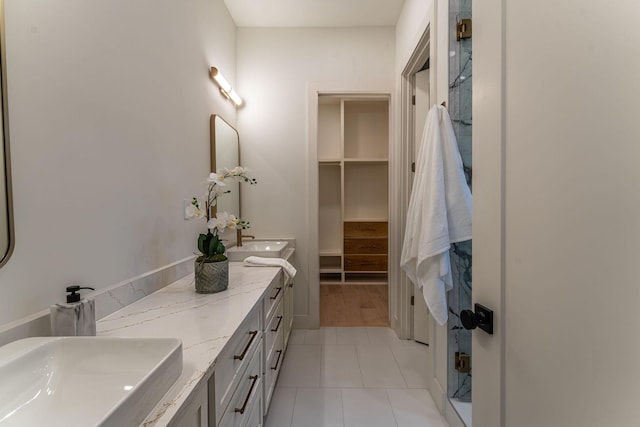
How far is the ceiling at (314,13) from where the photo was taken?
2.48 metres

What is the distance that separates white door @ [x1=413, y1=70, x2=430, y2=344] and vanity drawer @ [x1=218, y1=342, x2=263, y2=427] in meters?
1.52

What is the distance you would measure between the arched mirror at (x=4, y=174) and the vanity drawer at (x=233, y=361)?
611mm

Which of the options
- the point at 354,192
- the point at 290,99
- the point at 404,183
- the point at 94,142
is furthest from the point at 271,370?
the point at 354,192

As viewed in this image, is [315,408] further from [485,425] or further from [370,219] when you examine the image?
[370,219]

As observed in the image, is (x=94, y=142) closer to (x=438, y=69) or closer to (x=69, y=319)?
(x=69, y=319)

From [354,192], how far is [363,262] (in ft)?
3.40

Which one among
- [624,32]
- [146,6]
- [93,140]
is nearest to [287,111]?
[146,6]

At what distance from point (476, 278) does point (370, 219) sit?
3.40 m

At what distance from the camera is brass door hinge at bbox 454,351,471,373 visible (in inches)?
62.5

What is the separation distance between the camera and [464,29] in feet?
4.84

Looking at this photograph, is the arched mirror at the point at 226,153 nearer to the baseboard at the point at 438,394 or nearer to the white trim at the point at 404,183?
the white trim at the point at 404,183

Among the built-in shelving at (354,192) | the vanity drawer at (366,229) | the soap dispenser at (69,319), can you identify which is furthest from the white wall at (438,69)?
the vanity drawer at (366,229)

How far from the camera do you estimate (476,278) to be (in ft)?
2.99

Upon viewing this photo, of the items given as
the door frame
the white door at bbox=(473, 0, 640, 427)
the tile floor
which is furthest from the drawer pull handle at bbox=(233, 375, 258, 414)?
the door frame
